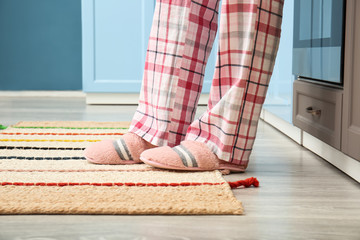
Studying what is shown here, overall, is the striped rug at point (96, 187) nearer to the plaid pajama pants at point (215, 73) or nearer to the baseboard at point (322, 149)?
the plaid pajama pants at point (215, 73)

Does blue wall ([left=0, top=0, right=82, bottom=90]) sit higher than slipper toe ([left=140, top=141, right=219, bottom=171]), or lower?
higher

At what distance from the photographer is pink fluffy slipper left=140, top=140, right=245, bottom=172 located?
1.22m

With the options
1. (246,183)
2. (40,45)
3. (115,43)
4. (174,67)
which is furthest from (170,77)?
(40,45)

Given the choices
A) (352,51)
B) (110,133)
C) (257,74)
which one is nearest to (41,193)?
(257,74)

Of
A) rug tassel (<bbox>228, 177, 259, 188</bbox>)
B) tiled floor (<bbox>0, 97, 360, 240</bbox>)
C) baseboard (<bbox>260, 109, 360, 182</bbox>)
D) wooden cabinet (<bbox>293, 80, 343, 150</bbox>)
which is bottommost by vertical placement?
tiled floor (<bbox>0, 97, 360, 240</bbox>)

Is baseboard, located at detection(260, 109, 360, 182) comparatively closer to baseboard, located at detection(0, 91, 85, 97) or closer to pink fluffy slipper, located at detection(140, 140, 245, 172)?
pink fluffy slipper, located at detection(140, 140, 245, 172)

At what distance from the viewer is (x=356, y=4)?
112cm

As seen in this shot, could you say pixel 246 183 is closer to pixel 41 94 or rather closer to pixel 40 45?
pixel 41 94

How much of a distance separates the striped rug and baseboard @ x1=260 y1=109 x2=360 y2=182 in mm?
237

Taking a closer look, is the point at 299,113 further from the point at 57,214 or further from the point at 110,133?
the point at 57,214

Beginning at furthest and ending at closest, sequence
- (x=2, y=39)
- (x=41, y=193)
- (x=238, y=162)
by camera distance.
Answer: (x=2, y=39) < (x=238, y=162) < (x=41, y=193)

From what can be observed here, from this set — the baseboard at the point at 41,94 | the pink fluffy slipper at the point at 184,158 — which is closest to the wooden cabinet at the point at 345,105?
the pink fluffy slipper at the point at 184,158

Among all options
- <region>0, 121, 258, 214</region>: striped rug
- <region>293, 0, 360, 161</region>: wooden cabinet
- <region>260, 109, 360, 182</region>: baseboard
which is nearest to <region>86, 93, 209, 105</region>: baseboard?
<region>260, 109, 360, 182</region>: baseboard

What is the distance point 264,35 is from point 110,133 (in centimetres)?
81
